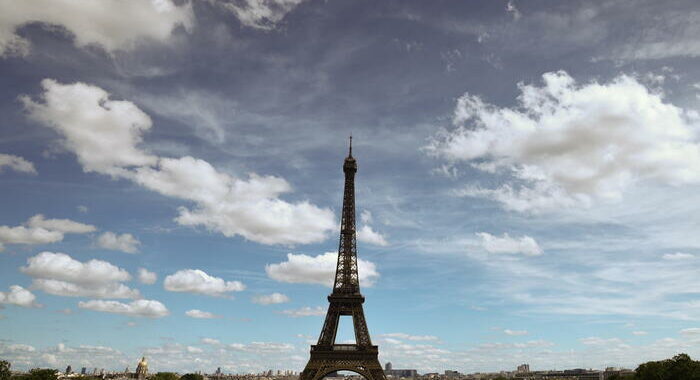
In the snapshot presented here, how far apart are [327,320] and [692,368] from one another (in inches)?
2533

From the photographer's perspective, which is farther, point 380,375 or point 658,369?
point 380,375

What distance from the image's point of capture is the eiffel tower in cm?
10938

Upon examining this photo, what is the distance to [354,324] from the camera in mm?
113062

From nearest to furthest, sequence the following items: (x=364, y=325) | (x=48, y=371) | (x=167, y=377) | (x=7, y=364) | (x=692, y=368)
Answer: (x=692, y=368) → (x=7, y=364) → (x=364, y=325) → (x=48, y=371) → (x=167, y=377)

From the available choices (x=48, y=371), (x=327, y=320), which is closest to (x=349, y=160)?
(x=327, y=320)

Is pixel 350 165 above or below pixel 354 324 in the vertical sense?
above

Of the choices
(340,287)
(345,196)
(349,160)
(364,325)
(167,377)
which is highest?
(349,160)

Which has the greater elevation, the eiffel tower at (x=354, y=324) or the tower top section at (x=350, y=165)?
the tower top section at (x=350, y=165)

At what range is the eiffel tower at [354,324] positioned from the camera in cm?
10938

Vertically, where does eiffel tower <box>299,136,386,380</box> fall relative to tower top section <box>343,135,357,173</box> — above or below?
below

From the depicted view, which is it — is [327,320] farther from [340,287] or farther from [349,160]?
[349,160]

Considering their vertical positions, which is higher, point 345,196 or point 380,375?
point 345,196

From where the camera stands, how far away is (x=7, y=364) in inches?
4063

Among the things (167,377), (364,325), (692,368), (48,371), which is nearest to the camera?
(692,368)
